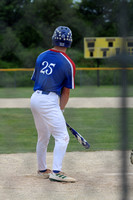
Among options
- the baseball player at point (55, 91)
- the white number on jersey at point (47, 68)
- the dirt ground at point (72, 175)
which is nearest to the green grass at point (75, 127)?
the dirt ground at point (72, 175)

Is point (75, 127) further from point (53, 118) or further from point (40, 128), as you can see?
point (53, 118)

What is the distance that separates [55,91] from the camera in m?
3.03

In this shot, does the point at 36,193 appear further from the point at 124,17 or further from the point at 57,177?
the point at 124,17


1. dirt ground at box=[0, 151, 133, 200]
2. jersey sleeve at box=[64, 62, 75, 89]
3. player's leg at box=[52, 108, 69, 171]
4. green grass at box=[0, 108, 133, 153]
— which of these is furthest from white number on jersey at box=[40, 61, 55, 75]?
dirt ground at box=[0, 151, 133, 200]

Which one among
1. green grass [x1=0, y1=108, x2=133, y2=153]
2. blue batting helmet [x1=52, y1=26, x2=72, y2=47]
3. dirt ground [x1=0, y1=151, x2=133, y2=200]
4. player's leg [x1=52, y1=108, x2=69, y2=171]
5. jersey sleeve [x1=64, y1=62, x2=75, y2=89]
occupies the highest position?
blue batting helmet [x1=52, y1=26, x2=72, y2=47]

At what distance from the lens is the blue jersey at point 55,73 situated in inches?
118

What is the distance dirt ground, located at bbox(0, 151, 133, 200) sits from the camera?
2729 mm

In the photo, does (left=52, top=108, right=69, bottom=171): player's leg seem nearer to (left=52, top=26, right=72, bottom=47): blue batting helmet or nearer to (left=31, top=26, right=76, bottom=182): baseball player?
(left=31, top=26, right=76, bottom=182): baseball player

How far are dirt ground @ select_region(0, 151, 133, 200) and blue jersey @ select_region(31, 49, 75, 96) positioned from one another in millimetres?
816

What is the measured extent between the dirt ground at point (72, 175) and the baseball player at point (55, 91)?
0.17 meters

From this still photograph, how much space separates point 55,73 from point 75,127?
362 centimetres

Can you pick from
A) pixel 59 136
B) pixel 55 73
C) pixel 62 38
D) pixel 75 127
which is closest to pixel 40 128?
pixel 59 136

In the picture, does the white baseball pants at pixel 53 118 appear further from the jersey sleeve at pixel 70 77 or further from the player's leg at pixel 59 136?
the jersey sleeve at pixel 70 77

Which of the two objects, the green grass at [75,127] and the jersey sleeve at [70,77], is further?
the green grass at [75,127]
